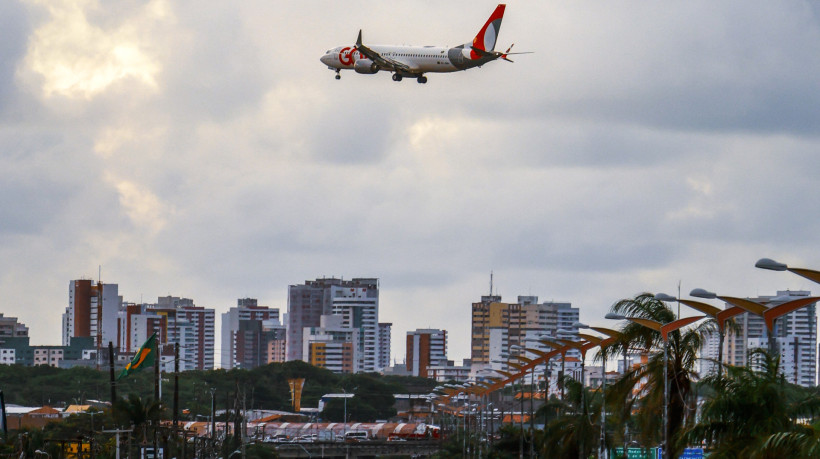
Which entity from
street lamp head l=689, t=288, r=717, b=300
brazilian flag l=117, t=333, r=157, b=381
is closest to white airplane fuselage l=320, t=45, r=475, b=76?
brazilian flag l=117, t=333, r=157, b=381

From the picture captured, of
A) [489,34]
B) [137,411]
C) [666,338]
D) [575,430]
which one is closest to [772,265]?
[666,338]

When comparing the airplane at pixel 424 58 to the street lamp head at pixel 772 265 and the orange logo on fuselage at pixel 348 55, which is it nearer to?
the orange logo on fuselage at pixel 348 55

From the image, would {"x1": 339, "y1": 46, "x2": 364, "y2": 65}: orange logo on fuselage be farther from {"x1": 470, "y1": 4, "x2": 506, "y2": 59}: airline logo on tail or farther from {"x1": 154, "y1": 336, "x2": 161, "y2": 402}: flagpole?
{"x1": 154, "y1": 336, "x2": 161, "y2": 402}: flagpole

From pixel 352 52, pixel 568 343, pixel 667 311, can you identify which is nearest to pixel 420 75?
pixel 352 52

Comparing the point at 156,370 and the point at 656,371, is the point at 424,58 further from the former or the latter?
the point at 656,371

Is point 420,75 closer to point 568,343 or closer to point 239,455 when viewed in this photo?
point 568,343
